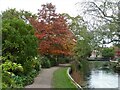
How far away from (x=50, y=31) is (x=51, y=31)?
0.22 meters

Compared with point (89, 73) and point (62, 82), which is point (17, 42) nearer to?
point (62, 82)

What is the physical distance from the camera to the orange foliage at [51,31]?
36.3m

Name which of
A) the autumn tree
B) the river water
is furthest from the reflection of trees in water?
the autumn tree

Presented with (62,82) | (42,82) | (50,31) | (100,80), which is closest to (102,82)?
(100,80)

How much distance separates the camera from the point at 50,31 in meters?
36.5

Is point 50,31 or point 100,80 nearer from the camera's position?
point 100,80

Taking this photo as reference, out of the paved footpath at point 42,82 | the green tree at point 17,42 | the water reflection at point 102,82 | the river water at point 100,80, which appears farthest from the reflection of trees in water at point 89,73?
the green tree at point 17,42

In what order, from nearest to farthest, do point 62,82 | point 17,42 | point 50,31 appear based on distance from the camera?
point 17,42, point 62,82, point 50,31

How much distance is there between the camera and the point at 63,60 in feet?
162

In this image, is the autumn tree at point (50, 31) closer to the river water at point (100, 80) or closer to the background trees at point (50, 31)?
the background trees at point (50, 31)

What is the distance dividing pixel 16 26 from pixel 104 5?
6504 mm

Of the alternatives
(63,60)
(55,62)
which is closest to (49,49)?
(55,62)

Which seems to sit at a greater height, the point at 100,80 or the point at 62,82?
the point at 62,82

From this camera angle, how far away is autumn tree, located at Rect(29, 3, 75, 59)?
119 ft
